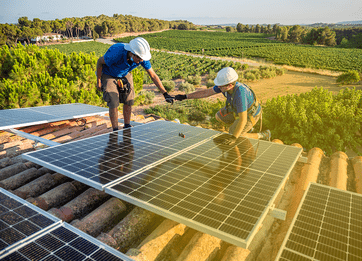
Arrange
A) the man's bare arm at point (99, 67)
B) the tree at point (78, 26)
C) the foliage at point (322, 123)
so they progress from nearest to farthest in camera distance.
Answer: the man's bare arm at point (99, 67) → the foliage at point (322, 123) → the tree at point (78, 26)

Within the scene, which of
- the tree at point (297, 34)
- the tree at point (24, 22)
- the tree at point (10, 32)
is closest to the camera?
the tree at point (10, 32)

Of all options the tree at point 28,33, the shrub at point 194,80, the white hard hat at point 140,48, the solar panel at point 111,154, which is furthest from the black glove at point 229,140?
the tree at point 28,33

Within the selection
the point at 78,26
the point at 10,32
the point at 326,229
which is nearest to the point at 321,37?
the point at 10,32

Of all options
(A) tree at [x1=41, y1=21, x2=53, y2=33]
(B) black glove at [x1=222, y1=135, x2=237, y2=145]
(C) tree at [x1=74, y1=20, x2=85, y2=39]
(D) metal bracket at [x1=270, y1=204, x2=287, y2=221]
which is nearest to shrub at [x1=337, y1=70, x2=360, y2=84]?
(B) black glove at [x1=222, y1=135, x2=237, y2=145]

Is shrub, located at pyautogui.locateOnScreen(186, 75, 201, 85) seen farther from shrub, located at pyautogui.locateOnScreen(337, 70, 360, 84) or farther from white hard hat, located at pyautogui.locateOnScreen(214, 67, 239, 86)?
white hard hat, located at pyautogui.locateOnScreen(214, 67, 239, 86)

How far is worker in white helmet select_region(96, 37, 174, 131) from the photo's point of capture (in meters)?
6.09

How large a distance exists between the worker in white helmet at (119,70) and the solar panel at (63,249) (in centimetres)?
447

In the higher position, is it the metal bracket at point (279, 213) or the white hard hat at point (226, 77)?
the white hard hat at point (226, 77)

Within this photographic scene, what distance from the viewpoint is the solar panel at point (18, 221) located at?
2316mm

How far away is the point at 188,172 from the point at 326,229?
185 cm

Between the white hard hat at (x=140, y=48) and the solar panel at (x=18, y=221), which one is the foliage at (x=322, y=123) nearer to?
the white hard hat at (x=140, y=48)

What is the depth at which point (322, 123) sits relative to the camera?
10891mm

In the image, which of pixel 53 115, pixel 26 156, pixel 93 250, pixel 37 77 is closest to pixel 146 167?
pixel 93 250

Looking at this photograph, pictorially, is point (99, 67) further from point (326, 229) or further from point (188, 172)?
point (326, 229)
